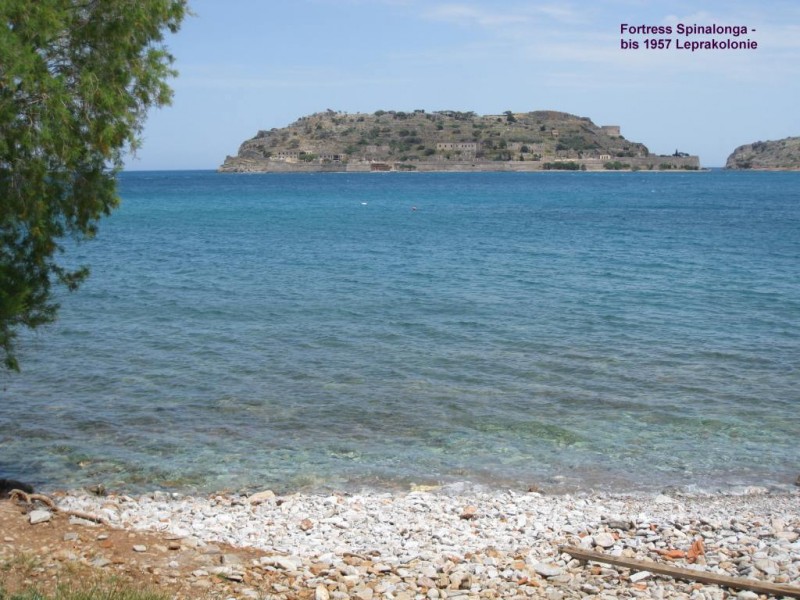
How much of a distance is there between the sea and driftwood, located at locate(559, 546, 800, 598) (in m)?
3.27

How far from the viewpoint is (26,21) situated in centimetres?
941

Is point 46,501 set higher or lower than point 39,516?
lower

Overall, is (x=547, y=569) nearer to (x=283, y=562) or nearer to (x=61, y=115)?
(x=283, y=562)

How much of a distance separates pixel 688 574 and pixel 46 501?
27.7 ft

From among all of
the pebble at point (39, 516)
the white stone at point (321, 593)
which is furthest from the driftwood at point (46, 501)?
the white stone at point (321, 593)

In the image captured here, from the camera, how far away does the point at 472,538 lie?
10.7 m

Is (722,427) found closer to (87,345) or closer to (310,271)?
(87,345)

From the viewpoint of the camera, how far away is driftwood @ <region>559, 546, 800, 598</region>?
8.70 meters

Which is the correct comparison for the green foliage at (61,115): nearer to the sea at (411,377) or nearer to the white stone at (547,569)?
the sea at (411,377)

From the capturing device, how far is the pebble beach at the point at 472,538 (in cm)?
911

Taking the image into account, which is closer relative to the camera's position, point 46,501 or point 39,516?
point 39,516

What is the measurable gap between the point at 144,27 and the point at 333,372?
10.6 m

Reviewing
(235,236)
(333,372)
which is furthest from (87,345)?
(235,236)

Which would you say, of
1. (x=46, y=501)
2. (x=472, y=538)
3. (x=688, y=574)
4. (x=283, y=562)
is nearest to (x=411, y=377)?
(x=472, y=538)
